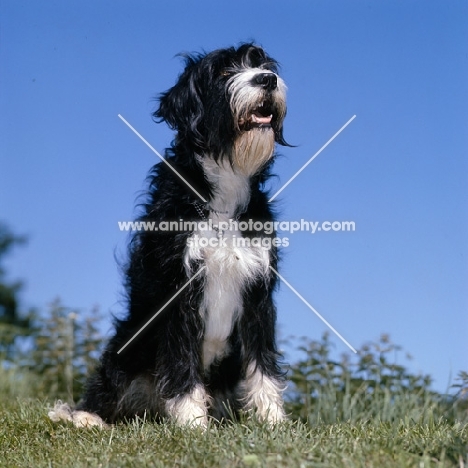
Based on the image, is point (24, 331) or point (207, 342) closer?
point (207, 342)

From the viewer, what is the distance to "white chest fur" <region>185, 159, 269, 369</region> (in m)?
4.62

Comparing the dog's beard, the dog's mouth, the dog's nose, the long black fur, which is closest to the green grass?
the long black fur

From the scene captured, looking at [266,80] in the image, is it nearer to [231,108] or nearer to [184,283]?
[231,108]

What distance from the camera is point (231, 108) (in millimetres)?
4633

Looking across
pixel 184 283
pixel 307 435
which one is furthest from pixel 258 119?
pixel 307 435

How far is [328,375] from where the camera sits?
246 inches

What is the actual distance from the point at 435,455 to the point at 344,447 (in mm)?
383

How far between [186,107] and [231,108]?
363 millimetres

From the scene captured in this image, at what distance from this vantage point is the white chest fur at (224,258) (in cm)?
462

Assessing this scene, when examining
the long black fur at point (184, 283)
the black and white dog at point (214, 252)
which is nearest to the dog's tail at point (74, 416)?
the black and white dog at point (214, 252)

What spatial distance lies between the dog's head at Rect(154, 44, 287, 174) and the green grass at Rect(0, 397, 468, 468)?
162 cm

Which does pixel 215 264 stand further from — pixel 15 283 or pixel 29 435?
pixel 15 283

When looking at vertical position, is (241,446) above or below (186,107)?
below

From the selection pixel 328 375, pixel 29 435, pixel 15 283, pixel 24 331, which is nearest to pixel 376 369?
pixel 328 375
